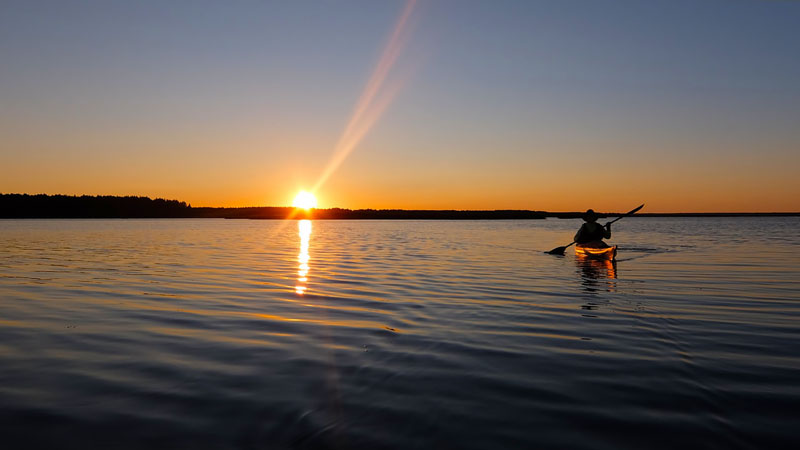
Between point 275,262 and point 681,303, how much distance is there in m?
16.5

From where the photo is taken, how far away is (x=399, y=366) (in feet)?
21.4

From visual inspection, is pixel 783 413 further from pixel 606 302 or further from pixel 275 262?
pixel 275 262

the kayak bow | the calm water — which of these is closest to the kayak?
the kayak bow

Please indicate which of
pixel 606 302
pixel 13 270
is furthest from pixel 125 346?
pixel 13 270

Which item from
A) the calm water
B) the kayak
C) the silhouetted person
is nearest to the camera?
the calm water

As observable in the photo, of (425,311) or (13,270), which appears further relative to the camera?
(13,270)

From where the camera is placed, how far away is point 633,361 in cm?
666

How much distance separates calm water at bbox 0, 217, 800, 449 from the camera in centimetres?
445

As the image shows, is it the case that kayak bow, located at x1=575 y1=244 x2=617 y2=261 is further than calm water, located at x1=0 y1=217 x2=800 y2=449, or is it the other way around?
kayak bow, located at x1=575 y1=244 x2=617 y2=261

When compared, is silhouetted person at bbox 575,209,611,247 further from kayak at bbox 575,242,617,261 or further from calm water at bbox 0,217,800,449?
calm water at bbox 0,217,800,449

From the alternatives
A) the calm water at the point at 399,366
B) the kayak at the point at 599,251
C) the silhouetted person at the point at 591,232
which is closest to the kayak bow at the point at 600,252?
the kayak at the point at 599,251

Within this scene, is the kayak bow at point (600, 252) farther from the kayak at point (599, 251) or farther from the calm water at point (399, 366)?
the calm water at point (399, 366)

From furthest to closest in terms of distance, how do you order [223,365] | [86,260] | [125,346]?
[86,260] → [125,346] → [223,365]

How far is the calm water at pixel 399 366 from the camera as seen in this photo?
14.6 feet
